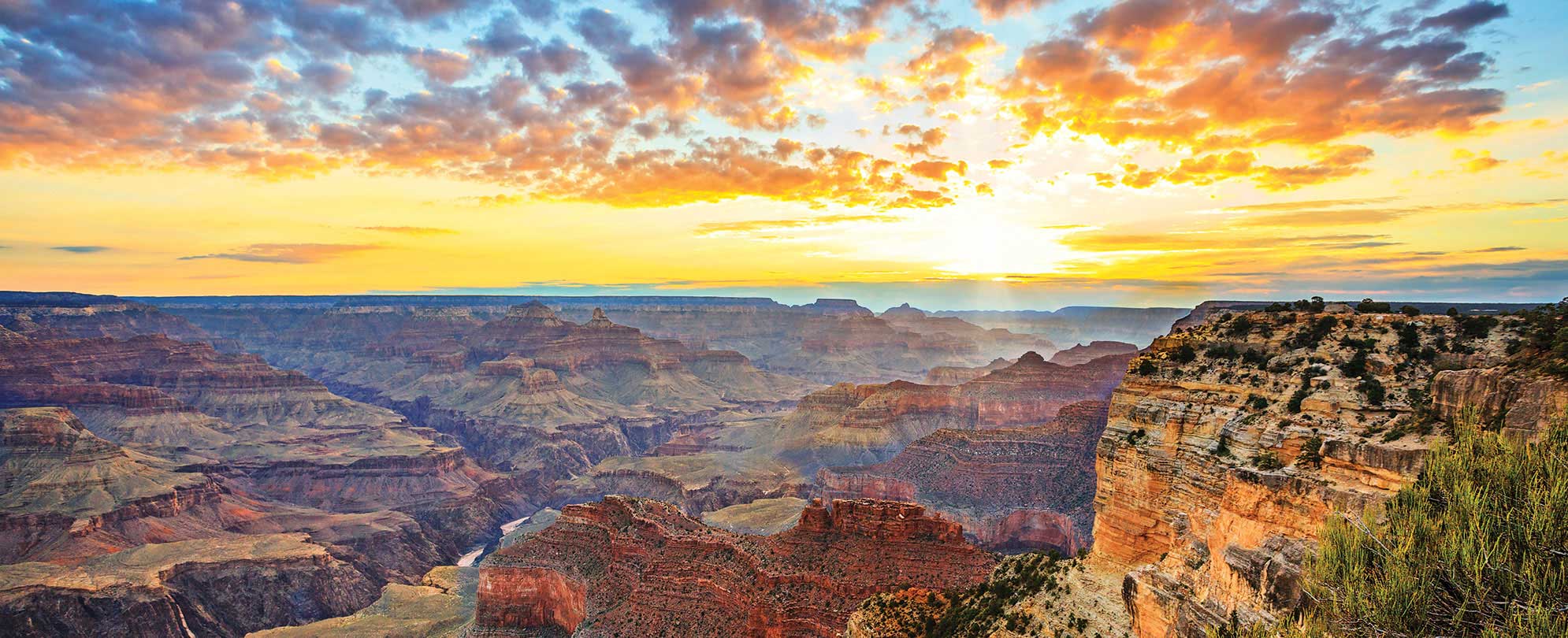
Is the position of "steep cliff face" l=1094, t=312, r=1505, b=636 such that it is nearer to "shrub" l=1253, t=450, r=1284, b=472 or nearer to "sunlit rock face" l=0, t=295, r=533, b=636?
"shrub" l=1253, t=450, r=1284, b=472

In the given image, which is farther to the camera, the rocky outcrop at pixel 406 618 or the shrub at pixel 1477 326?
the rocky outcrop at pixel 406 618

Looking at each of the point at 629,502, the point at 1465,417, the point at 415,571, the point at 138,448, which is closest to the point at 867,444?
the point at 415,571

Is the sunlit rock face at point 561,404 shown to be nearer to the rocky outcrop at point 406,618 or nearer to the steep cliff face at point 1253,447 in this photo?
the rocky outcrop at point 406,618

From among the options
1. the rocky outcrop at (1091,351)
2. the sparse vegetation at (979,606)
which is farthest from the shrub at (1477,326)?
the rocky outcrop at (1091,351)

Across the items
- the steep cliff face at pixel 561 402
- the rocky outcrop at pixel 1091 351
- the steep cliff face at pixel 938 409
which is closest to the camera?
the steep cliff face at pixel 938 409

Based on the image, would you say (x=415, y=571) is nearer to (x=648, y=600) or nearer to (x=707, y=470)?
(x=707, y=470)
